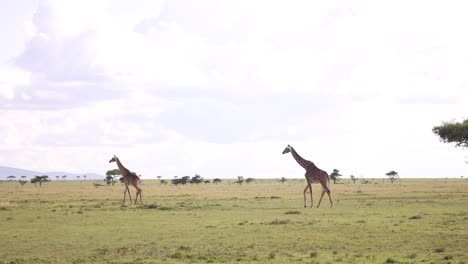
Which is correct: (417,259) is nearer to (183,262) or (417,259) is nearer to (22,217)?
(183,262)

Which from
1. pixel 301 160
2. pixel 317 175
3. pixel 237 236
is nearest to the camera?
pixel 237 236

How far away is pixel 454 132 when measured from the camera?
56.1m

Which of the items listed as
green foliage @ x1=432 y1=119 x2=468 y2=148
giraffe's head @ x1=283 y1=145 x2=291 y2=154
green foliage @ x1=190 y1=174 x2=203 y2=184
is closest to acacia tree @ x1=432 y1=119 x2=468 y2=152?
green foliage @ x1=432 y1=119 x2=468 y2=148

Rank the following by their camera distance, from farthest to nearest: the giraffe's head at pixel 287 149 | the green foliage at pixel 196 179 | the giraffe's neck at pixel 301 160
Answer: the green foliage at pixel 196 179 < the giraffe's head at pixel 287 149 < the giraffe's neck at pixel 301 160

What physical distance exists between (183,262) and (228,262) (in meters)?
1.24

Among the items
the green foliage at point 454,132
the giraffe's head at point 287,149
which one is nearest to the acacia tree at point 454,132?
the green foliage at point 454,132

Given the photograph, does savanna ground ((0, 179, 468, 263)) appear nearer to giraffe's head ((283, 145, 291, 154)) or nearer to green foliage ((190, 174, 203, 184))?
giraffe's head ((283, 145, 291, 154))

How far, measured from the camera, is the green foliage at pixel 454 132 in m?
55.6

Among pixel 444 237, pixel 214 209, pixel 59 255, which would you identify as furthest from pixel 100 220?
pixel 444 237

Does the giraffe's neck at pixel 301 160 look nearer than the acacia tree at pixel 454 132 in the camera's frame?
Yes

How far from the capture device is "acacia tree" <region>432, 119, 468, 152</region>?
2190 inches

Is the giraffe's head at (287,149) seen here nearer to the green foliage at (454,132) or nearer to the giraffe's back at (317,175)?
the giraffe's back at (317,175)

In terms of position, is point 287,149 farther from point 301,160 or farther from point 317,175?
point 317,175

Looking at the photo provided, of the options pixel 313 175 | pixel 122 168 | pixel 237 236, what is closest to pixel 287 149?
pixel 313 175
